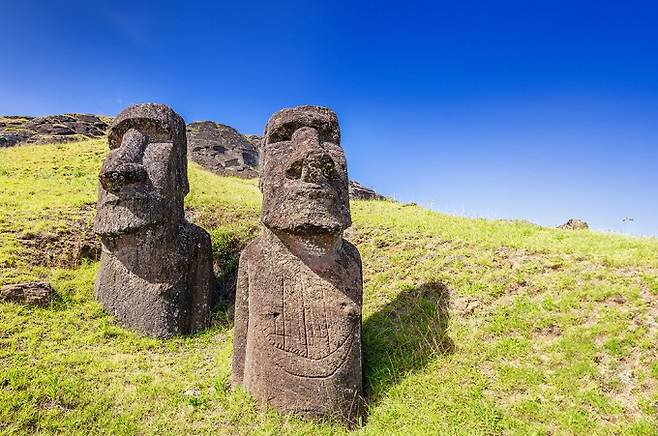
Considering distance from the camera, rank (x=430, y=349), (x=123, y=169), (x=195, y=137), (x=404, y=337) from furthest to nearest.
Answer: (x=195, y=137) < (x=123, y=169) < (x=404, y=337) < (x=430, y=349)

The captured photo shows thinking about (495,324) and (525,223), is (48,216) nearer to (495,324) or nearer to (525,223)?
(495,324)

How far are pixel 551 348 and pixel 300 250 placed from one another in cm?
336

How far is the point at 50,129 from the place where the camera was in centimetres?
3581

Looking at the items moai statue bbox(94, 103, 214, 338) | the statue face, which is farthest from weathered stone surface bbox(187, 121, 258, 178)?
the statue face

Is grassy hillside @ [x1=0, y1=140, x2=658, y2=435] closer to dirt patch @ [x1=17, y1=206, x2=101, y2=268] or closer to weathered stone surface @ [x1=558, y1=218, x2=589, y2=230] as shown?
dirt patch @ [x1=17, y1=206, x2=101, y2=268]

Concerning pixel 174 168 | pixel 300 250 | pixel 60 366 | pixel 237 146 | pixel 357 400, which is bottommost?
pixel 60 366

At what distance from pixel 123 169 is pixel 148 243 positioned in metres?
1.31

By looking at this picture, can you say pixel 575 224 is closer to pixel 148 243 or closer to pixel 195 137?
pixel 148 243

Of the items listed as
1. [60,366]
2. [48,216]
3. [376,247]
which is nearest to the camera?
[60,366]

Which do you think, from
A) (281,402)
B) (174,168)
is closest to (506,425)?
(281,402)

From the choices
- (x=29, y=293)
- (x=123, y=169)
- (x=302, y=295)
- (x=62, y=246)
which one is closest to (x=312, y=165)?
(x=302, y=295)

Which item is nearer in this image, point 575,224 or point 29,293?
point 29,293

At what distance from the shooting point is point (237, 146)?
37344 millimetres

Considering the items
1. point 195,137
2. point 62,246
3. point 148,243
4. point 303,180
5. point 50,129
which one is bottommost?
point 62,246
